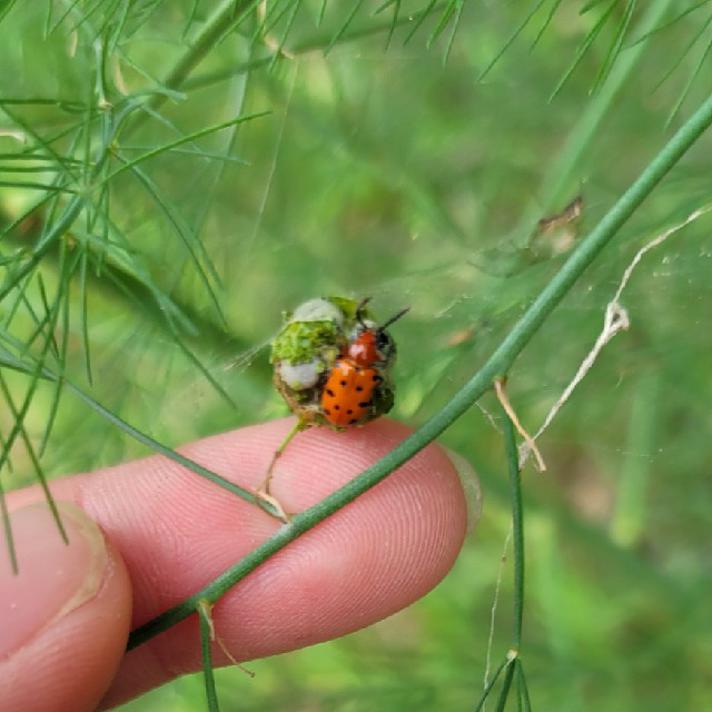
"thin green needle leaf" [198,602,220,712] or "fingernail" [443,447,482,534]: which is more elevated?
"fingernail" [443,447,482,534]

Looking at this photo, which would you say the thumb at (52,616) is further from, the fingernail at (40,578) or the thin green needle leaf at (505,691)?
the thin green needle leaf at (505,691)

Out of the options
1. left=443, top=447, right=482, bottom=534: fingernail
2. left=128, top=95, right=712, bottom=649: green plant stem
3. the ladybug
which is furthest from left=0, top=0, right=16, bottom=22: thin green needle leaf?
left=443, top=447, right=482, bottom=534: fingernail

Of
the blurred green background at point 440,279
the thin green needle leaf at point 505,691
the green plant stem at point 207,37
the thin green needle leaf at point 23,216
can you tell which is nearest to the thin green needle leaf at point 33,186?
the thin green needle leaf at point 23,216

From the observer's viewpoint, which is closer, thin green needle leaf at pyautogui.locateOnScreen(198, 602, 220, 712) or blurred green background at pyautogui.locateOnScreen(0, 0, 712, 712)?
thin green needle leaf at pyautogui.locateOnScreen(198, 602, 220, 712)

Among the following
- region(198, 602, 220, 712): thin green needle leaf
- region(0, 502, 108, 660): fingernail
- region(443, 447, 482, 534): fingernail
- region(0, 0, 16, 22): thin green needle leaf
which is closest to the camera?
region(198, 602, 220, 712): thin green needle leaf

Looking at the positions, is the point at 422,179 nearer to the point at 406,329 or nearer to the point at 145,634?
the point at 406,329

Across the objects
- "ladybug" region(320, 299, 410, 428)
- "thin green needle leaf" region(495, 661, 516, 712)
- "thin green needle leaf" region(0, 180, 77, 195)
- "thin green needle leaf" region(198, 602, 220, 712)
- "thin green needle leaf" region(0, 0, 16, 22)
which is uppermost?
"thin green needle leaf" region(0, 0, 16, 22)

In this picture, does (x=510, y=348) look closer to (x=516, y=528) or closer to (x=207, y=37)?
(x=516, y=528)

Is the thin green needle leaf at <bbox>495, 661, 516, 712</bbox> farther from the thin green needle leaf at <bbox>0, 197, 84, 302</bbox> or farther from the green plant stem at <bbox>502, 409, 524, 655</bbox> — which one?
the thin green needle leaf at <bbox>0, 197, 84, 302</bbox>
